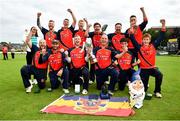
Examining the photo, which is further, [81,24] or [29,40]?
[81,24]

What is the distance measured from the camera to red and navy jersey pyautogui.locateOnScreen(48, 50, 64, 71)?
8.66m

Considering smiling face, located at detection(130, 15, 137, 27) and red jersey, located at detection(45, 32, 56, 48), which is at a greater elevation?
smiling face, located at detection(130, 15, 137, 27)

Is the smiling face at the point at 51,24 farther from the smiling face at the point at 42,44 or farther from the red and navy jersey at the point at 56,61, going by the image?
the red and navy jersey at the point at 56,61

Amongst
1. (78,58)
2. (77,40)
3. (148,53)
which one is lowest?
(78,58)

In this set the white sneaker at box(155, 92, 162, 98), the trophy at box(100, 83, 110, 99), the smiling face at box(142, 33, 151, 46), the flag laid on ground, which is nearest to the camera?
the flag laid on ground

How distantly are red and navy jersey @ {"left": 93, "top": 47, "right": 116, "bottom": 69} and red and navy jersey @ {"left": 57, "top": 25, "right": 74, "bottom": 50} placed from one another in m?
1.46

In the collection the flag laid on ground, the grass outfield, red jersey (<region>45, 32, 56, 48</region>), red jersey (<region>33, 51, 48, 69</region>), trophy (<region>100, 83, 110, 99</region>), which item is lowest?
the grass outfield

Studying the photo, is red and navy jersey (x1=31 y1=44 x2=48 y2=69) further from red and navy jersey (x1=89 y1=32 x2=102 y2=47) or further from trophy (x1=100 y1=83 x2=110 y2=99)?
trophy (x1=100 y1=83 x2=110 y2=99)

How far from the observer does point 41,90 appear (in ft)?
28.8

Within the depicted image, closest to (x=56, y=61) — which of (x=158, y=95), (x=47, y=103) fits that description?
(x=47, y=103)

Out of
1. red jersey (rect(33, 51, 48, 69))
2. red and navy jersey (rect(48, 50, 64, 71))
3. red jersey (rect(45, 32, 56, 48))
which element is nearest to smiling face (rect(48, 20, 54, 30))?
red jersey (rect(45, 32, 56, 48))

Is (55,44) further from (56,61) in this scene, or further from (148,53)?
(148,53)

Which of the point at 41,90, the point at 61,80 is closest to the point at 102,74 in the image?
the point at 61,80

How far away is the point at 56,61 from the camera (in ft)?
28.4
